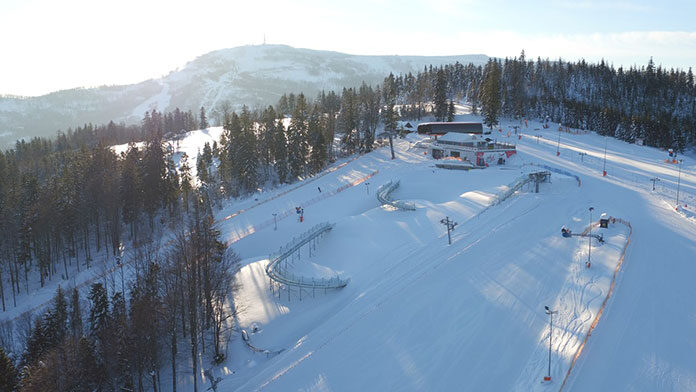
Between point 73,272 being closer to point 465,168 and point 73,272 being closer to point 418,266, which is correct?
point 418,266

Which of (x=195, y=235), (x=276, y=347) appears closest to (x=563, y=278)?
(x=276, y=347)

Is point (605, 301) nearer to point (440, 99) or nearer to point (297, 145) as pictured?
point (297, 145)

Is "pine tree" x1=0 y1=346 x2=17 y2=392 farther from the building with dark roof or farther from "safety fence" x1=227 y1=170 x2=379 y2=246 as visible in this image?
the building with dark roof

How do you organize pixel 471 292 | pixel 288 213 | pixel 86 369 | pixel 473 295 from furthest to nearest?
pixel 288 213
pixel 471 292
pixel 473 295
pixel 86 369

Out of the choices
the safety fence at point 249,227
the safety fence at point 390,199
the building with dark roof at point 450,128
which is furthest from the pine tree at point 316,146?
the building with dark roof at point 450,128

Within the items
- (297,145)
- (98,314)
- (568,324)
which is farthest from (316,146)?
(568,324)

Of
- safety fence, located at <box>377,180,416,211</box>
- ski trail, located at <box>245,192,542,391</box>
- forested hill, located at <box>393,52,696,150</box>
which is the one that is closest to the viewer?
ski trail, located at <box>245,192,542,391</box>

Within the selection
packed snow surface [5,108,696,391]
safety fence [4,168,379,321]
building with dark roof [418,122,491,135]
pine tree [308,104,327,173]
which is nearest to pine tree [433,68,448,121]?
building with dark roof [418,122,491,135]

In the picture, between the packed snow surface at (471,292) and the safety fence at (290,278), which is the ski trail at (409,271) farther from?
the safety fence at (290,278)
